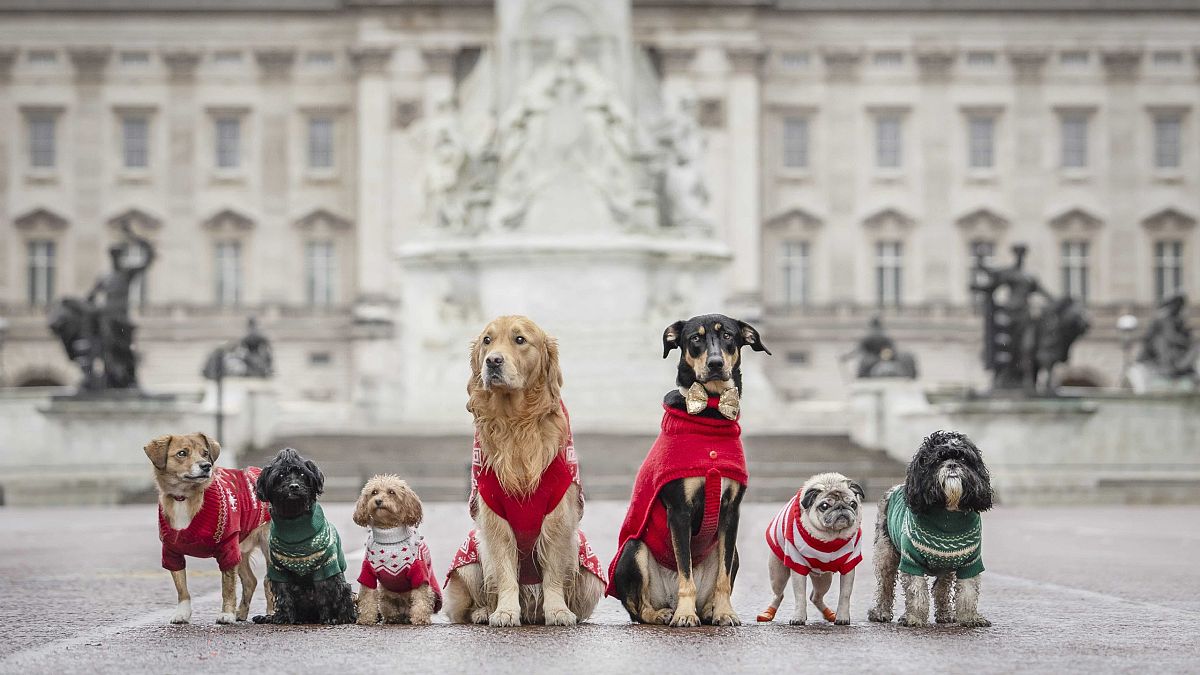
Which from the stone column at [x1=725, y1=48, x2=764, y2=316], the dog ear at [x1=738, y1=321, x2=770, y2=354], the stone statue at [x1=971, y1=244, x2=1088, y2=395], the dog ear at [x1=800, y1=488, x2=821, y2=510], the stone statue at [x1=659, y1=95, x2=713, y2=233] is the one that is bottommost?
the dog ear at [x1=800, y1=488, x2=821, y2=510]

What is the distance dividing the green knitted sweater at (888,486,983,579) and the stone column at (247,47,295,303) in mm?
62241

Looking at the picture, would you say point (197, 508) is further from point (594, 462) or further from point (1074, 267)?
point (1074, 267)

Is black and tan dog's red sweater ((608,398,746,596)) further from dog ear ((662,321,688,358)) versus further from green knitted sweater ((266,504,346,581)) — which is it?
green knitted sweater ((266,504,346,581))

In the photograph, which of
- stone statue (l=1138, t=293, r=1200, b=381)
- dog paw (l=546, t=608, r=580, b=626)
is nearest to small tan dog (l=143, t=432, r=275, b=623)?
dog paw (l=546, t=608, r=580, b=626)

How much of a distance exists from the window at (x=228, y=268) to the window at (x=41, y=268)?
5.97 metres

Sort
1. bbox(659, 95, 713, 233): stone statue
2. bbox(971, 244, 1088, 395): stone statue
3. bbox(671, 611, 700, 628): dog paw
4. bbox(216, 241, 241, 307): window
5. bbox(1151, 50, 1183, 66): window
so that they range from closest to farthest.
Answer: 1. bbox(671, 611, 700, 628): dog paw
2. bbox(971, 244, 1088, 395): stone statue
3. bbox(659, 95, 713, 233): stone statue
4. bbox(216, 241, 241, 307): window
5. bbox(1151, 50, 1183, 66): window

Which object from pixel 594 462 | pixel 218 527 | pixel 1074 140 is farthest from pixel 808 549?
pixel 1074 140

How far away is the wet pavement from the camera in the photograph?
8.71m

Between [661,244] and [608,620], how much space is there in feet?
71.8

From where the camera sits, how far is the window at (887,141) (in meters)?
71.2

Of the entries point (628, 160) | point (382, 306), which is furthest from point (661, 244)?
point (382, 306)

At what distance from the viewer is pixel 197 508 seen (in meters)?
10.0

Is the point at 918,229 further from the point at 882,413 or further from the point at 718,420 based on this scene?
the point at 718,420

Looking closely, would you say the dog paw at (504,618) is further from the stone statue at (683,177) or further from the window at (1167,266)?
the window at (1167,266)
